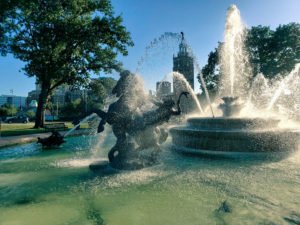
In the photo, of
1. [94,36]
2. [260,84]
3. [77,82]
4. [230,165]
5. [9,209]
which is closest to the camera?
[9,209]

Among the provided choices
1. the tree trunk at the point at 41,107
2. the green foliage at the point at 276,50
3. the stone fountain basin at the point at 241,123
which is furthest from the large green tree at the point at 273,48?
the stone fountain basin at the point at 241,123

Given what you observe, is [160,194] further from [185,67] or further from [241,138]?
[185,67]

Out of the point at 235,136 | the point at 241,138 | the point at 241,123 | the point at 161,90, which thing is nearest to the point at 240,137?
the point at 241,138

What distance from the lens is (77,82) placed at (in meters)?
28.4

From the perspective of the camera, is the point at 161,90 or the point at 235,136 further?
the point at 161,90

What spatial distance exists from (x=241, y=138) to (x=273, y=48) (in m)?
35.1

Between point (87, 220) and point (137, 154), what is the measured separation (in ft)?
11.4

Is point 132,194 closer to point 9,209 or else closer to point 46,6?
point 9,209

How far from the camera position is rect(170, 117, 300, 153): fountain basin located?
311 inches

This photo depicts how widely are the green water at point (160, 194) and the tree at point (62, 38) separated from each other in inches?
735

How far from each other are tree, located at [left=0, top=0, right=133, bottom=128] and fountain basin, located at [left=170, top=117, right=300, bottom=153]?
19.0 m

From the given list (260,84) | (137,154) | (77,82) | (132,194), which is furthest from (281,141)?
(260,84)

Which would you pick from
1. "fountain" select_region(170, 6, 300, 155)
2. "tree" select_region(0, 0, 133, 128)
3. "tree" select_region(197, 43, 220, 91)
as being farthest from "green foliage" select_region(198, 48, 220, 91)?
"fountain" select_region(170, 6, 300, 155)

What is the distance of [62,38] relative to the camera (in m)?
24.5
